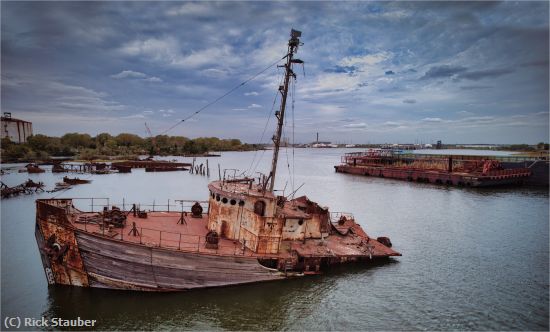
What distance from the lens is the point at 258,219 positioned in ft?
49.4

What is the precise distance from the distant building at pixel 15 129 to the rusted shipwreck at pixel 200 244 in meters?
130

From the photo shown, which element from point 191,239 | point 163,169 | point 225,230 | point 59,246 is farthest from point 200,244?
point 163,169

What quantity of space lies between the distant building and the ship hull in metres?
130

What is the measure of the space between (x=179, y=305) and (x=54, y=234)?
5.81 metres

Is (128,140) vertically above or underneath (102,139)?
above

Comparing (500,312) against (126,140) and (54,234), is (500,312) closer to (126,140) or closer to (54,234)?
(54,234)

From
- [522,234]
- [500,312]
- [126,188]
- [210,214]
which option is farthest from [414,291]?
[126,188]

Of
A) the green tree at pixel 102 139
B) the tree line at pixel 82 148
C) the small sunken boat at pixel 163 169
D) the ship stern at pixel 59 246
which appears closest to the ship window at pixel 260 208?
the ship stern at pixel 59 246

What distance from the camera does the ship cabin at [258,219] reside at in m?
15.2

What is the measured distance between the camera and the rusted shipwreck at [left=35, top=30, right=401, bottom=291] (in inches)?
520

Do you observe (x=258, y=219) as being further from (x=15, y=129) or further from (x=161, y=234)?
(x=15, y=129)

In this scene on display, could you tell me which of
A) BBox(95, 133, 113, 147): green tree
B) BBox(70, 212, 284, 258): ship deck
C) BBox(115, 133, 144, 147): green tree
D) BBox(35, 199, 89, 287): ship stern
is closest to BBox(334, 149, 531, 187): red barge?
BBox(70, 212, 284, 258): ship deck

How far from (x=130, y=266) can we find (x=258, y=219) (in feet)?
18.7

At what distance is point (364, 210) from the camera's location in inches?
1366
